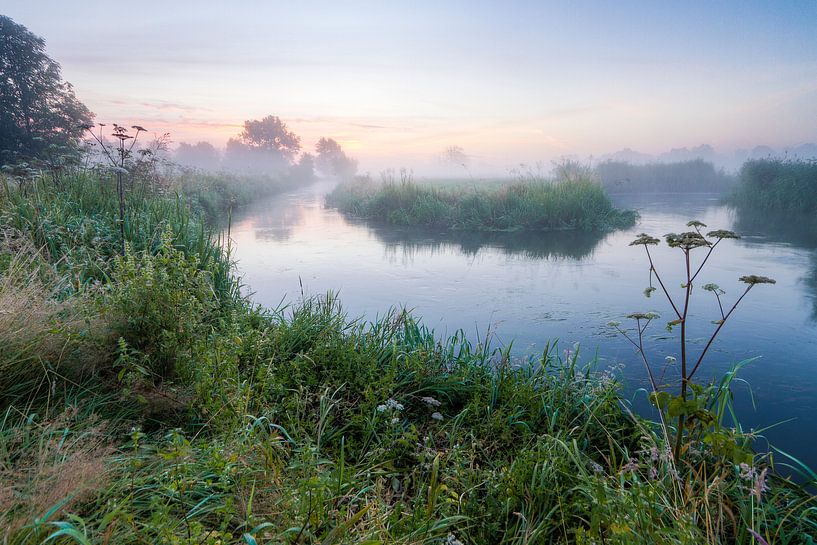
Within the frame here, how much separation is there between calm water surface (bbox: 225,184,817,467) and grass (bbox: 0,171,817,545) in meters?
0.92

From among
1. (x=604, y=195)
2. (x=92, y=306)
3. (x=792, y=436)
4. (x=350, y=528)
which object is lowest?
(x=792, y=436)

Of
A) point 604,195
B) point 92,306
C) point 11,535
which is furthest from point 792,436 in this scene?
point 604,195

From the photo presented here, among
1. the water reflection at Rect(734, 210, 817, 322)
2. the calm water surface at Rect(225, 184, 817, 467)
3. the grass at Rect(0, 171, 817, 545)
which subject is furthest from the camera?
the water reflection at Rect(734, 210, 817, 322)

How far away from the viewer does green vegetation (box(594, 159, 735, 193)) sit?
21422 mm

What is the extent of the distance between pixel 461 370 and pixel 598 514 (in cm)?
170

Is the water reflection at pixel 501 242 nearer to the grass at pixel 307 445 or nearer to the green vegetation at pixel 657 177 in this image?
the grass at pixel 307 445

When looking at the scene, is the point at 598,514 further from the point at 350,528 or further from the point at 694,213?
the point at 694,213

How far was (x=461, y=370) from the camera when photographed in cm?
335

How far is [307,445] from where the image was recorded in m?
1.99

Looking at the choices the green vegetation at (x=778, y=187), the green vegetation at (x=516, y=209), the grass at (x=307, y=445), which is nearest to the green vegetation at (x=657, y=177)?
the green vegetation at (x=778, y=187)

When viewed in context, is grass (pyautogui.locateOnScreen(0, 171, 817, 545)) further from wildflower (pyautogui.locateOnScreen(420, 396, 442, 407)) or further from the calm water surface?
the calm water surface

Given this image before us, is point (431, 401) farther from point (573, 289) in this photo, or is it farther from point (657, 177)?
point (657, 177)

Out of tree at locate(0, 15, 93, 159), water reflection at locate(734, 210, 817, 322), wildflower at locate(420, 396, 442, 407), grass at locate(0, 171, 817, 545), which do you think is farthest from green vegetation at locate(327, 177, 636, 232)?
tree at locate(0, 15, 93, 159)

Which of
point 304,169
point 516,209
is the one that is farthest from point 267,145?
point 516,209
